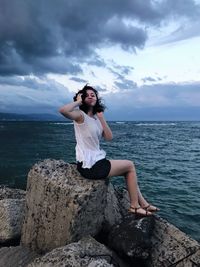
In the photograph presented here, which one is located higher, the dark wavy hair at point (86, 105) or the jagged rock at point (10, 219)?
the dark wavy hair at point (86, 105)

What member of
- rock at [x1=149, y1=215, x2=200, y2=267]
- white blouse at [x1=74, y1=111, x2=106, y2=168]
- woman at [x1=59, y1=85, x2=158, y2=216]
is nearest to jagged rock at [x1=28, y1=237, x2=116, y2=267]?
rock at [x1=149, y1=215, x2=200, y2=267]

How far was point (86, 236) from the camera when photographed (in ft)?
24.6

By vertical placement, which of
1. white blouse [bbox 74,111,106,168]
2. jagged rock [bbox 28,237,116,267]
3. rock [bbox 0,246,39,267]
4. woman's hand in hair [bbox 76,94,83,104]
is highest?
woman's hand in hair [bbox 76,94,83,104]

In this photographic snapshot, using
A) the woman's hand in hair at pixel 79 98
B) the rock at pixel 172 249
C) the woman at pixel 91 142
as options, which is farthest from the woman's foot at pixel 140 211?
the woman's hand in hair at pixel 79 98

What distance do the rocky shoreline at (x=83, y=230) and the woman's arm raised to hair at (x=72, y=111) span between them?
130cm

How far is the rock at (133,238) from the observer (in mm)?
7443

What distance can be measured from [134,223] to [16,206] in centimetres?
329

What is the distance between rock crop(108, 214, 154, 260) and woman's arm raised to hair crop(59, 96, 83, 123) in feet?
8.01

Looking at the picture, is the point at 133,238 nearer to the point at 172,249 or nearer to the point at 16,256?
the point at 172,249

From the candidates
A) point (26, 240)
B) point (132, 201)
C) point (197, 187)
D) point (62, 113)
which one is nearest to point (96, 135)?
point (62, 113)

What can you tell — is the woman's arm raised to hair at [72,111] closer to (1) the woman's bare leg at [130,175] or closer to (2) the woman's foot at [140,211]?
(1) the woman's bare leg at [130,175]

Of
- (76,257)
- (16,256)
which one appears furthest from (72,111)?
(16,256)

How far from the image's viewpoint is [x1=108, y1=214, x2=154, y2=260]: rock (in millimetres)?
7443

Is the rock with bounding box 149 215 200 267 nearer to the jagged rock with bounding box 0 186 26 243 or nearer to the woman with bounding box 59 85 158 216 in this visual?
the woman with bounding box 59 85 158 216
